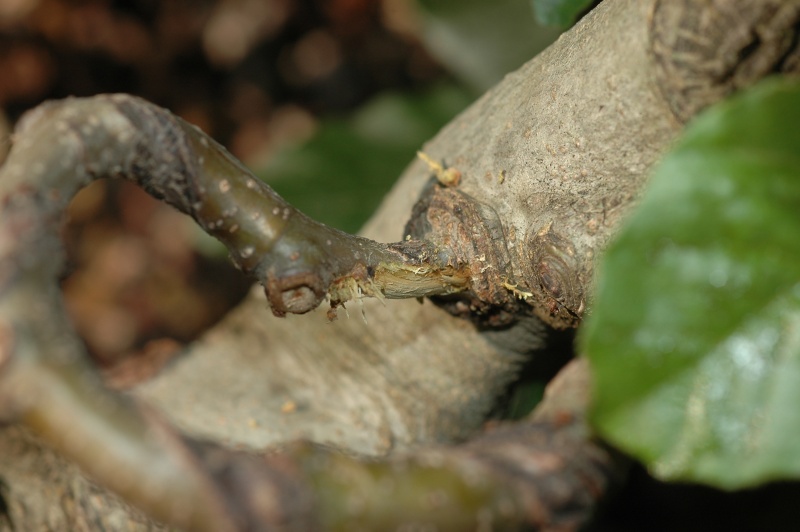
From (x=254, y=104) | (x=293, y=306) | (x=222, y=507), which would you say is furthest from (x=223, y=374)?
(x=254, y=104)

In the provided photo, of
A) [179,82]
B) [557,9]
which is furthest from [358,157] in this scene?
[179,82]

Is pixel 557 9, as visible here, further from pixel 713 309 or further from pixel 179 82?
pixel 179 82

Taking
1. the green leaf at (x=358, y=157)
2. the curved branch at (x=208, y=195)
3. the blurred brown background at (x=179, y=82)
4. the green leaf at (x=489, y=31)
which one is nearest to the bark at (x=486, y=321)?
the curved branch at (x=208, y=195)

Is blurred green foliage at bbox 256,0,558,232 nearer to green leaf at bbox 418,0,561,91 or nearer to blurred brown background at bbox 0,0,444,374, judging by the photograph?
green leaf at bbox 418,0,561,91

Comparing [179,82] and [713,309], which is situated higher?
[713,309]

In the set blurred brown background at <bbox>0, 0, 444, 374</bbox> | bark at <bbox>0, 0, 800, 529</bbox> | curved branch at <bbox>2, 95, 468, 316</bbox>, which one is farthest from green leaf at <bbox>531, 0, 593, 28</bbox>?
blurred brown background at <bbox>0, 0, 444, 374</bbox>
